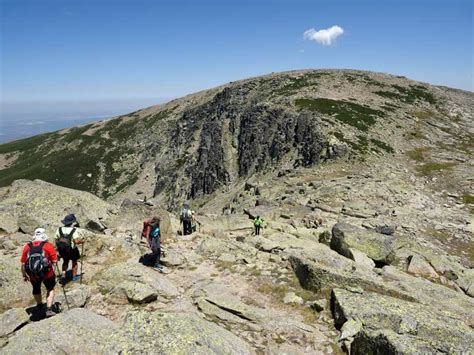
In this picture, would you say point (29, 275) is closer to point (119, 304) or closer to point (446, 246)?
point (119, 304)

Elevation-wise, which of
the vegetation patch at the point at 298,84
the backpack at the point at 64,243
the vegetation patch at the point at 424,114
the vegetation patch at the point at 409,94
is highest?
the vegetation patch at the point at 298,84

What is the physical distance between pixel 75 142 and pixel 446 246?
419 ft

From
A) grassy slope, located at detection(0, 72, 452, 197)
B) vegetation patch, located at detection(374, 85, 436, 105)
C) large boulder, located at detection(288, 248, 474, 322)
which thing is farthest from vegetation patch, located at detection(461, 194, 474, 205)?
vegetation patch, located at detection(374, 85, 436, 105)

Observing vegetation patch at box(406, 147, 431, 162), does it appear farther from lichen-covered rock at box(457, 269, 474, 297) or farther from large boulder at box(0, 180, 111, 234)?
large boulder at box(0, 180, 111, 234)

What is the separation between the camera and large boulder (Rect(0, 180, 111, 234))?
1834 cm

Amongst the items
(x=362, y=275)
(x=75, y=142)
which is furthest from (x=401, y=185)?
(x=75, y=142)

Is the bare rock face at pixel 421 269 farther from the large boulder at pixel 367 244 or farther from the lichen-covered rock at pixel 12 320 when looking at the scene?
the lichen-covered rock at pixel 12 320

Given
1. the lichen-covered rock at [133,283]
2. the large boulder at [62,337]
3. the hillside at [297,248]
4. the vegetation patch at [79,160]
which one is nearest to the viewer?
the large boulder at [62,337]

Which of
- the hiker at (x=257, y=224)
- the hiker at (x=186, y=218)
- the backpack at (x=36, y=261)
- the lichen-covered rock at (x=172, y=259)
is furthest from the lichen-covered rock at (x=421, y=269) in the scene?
the backpack at (x=36, y=261)

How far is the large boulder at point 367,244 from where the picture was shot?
1903cm

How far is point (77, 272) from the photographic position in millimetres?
14305

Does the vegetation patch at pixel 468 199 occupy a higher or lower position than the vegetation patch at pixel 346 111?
lower

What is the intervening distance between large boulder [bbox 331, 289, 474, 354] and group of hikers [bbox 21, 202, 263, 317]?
332 inches

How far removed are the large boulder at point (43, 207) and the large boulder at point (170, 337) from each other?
A: 11725 millimetres
